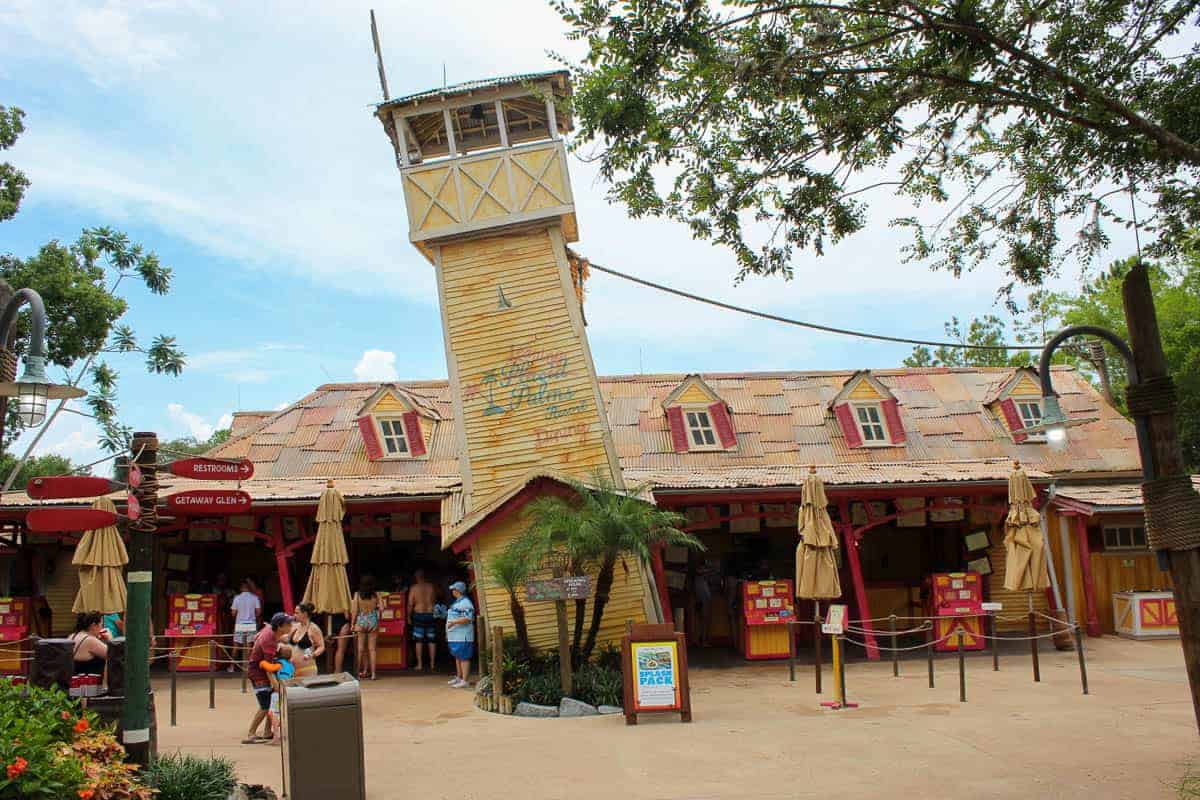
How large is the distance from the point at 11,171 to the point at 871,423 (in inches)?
754

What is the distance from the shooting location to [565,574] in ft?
42.7

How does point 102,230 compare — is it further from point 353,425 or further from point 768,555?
point 768,555

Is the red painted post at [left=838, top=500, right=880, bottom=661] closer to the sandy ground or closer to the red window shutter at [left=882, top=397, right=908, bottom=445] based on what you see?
the sandy ground

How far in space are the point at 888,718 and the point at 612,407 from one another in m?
12.2

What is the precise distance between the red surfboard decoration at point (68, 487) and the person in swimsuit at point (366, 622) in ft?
27.9

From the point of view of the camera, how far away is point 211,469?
26.6 feet

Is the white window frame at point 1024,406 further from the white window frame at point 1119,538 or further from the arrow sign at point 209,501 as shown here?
the arrow sign at point 209,501

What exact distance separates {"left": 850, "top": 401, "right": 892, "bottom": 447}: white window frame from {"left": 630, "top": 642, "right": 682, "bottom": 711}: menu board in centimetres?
1077

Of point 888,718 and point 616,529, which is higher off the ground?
point 616,529

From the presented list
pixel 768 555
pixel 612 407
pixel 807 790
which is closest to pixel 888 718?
pixel 807 790

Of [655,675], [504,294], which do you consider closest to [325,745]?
[655,675]

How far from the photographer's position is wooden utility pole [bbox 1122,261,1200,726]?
22.7 ft

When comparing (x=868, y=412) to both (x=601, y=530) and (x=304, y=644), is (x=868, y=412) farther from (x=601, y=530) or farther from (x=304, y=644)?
(x=304, y=644)

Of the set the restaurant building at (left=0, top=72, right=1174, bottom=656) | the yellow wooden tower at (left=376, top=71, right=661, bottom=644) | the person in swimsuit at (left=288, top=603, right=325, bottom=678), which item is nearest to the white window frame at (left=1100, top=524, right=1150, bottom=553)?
the restaurant building at (left=0, top=72, right=1174, bottom=656)
